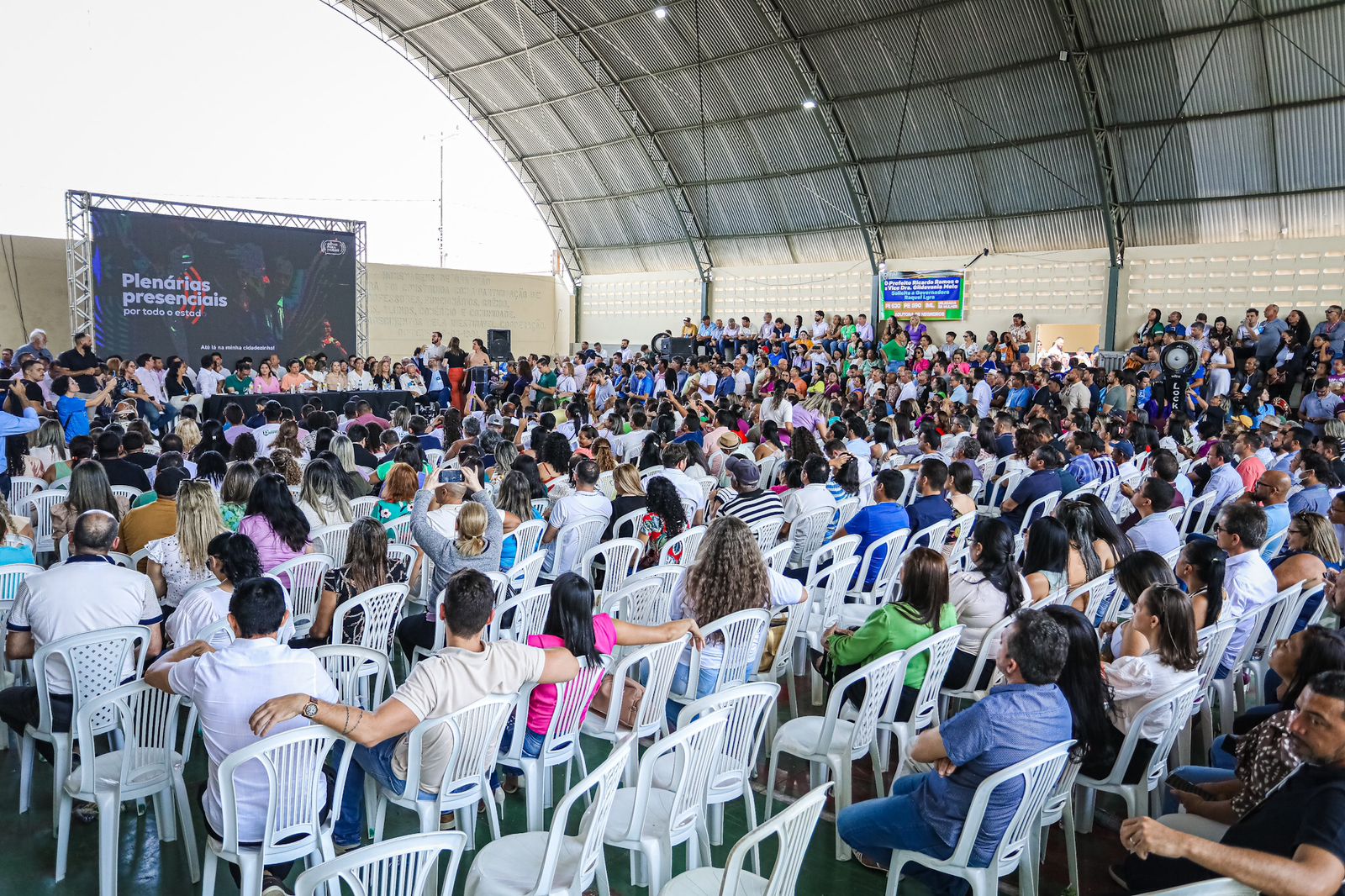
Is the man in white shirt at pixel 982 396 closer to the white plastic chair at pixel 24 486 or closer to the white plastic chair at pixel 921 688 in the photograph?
the white plastic chair at pixel 921 688

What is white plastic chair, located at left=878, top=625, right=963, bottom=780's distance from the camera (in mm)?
3244

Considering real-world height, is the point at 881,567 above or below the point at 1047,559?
below

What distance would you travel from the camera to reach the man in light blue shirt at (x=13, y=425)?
683 cm

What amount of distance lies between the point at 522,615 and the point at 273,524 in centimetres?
142

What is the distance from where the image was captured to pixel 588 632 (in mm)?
3047

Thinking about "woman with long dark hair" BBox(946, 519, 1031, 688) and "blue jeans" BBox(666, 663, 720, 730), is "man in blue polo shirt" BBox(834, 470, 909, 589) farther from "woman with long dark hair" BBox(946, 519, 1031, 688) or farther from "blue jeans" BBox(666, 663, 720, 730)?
"blue jeans" BBox(666, 663, 720, 730)

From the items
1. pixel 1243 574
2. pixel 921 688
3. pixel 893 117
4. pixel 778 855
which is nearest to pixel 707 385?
pixel 893 117

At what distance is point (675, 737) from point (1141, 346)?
607 inches

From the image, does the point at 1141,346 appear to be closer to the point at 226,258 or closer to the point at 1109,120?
the point at 1109,120

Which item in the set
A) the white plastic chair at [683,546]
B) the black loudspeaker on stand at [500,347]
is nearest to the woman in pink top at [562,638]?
the white plastic chair at [683,546]

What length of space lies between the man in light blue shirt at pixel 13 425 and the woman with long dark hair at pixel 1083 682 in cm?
700

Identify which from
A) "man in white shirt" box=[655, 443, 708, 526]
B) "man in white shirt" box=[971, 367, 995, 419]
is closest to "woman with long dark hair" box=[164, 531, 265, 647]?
"man in white shirt" box=[655, 443, 708, 526]

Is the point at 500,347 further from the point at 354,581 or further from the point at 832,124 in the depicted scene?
the point at 354,581

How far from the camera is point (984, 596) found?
12.4 ft
